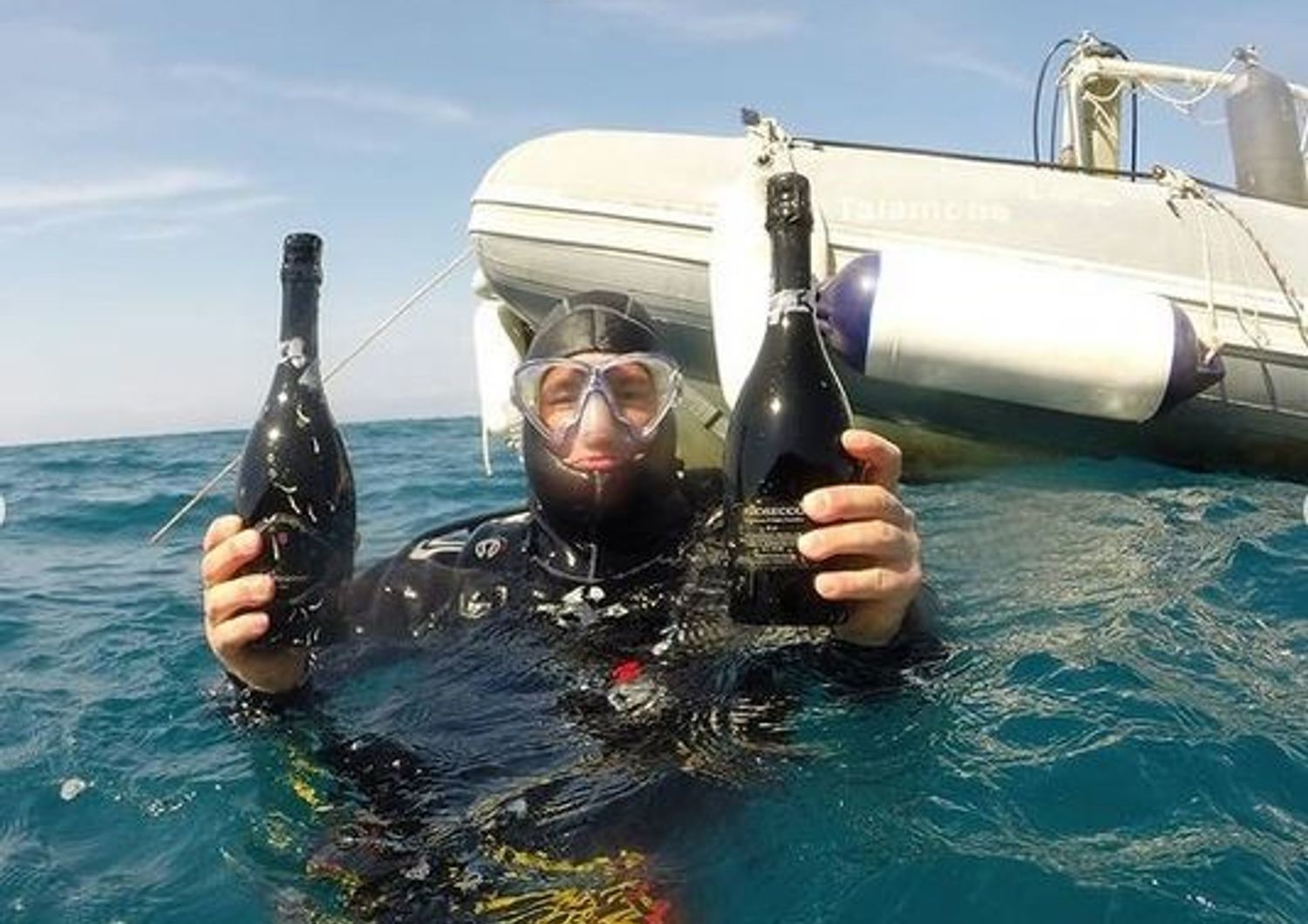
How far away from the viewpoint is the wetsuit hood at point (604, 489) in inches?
113

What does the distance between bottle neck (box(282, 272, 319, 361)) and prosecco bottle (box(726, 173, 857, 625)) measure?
82 centimetres

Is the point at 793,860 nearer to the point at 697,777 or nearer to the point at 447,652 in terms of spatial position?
the point at 697,777

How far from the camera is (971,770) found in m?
2.52

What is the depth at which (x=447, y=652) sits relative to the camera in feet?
9.84

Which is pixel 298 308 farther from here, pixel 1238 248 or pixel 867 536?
pixel 1238 248

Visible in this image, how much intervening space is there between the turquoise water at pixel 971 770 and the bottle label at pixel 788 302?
944mm

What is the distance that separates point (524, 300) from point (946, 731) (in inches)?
147

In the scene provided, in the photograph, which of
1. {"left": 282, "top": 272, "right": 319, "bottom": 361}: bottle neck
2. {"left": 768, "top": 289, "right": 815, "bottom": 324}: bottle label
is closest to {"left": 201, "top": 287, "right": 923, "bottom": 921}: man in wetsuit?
{"left": 768, "top": 289, "right": 815, "bottom": 324}: bottle label

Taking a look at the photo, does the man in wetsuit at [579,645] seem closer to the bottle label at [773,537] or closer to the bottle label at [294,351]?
the bottle label at [773,537]

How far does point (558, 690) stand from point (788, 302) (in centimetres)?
117

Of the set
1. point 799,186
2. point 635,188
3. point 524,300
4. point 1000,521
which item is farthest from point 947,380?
point 799,186

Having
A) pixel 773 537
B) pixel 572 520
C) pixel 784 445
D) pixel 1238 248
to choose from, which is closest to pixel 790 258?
pixel 784 445

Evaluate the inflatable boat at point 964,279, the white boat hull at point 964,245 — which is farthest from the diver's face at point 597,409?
the white boat hull at point 964,245

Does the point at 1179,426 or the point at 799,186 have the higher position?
the point at 799,186
